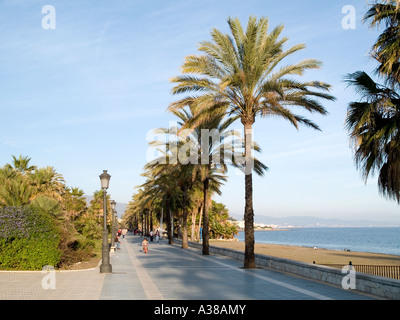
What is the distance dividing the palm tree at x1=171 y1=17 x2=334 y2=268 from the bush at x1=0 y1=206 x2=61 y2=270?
320 inches

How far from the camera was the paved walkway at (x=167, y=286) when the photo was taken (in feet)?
36.0

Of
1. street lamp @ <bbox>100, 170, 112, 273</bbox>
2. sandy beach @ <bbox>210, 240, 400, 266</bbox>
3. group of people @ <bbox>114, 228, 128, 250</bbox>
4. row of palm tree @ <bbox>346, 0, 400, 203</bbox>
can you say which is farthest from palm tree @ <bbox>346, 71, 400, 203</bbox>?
group of people @ <bbox>114, 228, 128, 250</bbox>

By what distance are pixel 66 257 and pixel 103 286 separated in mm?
7580

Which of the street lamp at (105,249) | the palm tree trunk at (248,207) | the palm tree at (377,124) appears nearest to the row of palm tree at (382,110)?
the palm tree at (377,124)

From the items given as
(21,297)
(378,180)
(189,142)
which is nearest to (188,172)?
(189,142)

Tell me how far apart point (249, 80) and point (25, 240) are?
11.1 meters

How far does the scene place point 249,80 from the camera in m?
18.5

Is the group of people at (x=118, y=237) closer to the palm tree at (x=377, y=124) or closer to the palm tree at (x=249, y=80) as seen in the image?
the palm tree at (x=249, y=80)

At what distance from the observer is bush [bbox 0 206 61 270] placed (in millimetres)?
17156

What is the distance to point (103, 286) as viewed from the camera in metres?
13.0

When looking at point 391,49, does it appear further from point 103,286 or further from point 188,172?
point 188,172

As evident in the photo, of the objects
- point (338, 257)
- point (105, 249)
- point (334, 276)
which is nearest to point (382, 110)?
point (334, 276)

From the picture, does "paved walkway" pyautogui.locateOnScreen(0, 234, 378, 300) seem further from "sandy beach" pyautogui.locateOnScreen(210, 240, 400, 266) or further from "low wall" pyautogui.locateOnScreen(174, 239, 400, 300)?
"sandy beach" pyautogui.locateOnScreen(210, 240, 400, 266)
